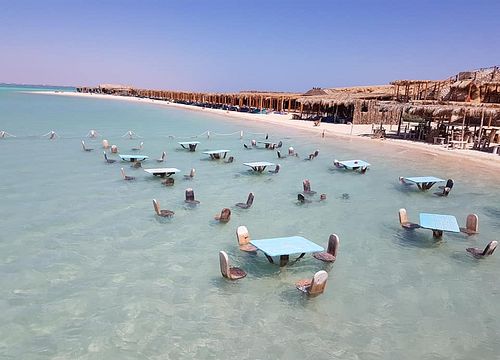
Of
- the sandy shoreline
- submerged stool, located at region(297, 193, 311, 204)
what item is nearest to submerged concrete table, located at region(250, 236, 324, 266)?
submerged stool, located at region(297, 193, 311, 204)

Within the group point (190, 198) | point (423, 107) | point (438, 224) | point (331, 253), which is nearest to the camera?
point (331, 253)

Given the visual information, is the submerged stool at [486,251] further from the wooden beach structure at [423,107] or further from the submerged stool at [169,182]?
the wooden beach structure at [423,107]

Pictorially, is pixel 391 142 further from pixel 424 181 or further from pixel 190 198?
pixel 190 198

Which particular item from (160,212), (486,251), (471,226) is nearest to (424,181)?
(471,226)

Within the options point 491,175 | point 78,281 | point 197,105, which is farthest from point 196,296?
point 197,105

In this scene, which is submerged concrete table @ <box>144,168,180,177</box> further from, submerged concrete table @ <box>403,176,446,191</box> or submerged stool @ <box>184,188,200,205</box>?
submerged concrete table @ <box>403,176,446,191</box>

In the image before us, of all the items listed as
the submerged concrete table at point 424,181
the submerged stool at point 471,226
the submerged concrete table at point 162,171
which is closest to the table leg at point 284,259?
the submerged stool at point 471,226

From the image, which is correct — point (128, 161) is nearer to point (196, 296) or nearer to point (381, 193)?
point (381, 193)
